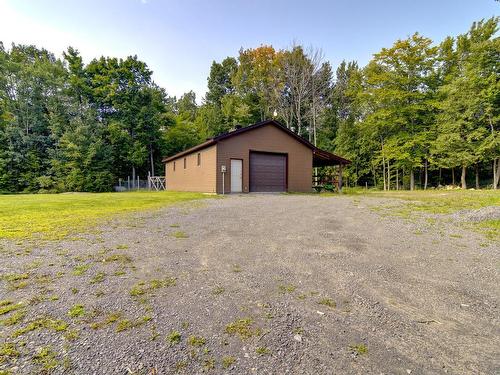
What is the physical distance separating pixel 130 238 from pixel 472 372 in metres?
4.61

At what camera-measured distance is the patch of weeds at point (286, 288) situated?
276 centimetres

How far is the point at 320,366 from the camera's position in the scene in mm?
1702

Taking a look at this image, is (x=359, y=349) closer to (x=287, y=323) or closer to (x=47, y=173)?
(x=287, y=323)

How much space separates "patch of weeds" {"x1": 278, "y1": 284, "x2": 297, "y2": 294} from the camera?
2760 mm

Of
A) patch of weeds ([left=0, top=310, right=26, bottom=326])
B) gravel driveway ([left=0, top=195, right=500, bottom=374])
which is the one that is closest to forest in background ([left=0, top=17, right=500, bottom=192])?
gravel driveway ([left=0, top=195, right=500, bottom=374])

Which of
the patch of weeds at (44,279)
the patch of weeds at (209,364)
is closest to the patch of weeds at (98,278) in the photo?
the patch of weeds at (44,279)

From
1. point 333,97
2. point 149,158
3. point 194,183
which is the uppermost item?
point 333,97

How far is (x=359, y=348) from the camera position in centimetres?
189

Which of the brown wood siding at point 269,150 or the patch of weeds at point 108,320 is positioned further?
the brown wood siding at point 269,150

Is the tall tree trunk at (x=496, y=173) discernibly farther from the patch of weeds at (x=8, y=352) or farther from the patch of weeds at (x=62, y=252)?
the patch of weeds at (x=8, y=352)

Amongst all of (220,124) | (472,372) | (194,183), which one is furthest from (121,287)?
(220,124)

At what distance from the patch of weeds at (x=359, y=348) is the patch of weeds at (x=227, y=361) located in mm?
821

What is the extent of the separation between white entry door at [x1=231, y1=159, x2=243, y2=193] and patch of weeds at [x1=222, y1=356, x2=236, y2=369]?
43.5 feet

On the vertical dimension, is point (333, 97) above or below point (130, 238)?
above
